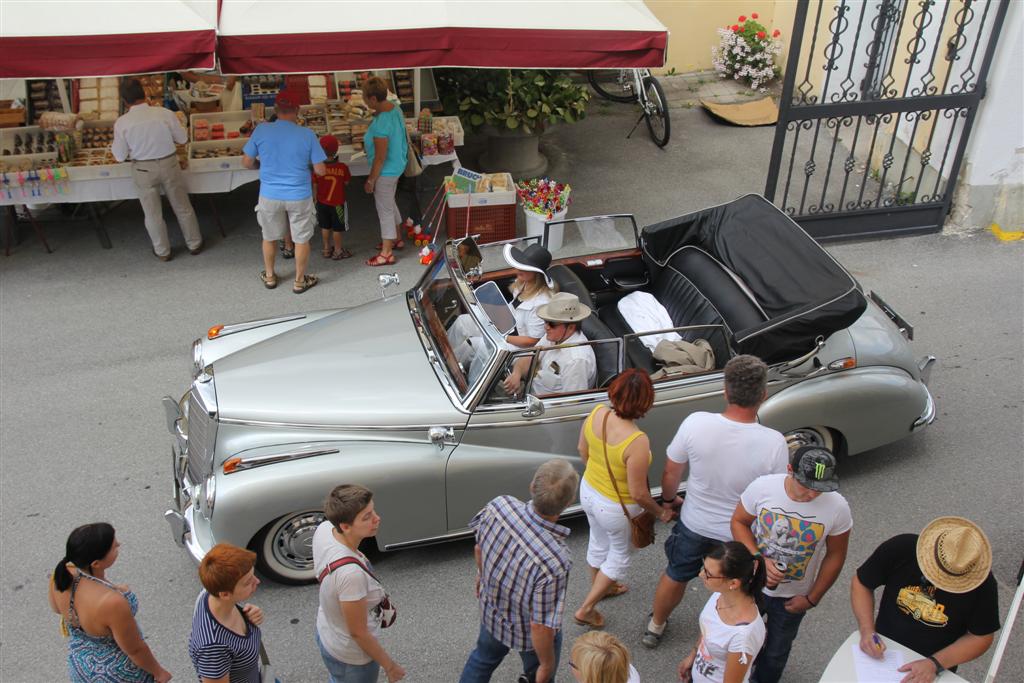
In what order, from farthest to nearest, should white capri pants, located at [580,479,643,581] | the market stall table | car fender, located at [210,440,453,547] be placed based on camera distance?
the market stall table, car fender, located at [210,440,453,547], white capri pants, located at [580,479,643,581]

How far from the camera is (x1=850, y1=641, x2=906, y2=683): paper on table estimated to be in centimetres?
342

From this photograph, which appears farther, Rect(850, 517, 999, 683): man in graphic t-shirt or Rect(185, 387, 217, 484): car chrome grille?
Rect(185, 387, 217, 484): car chrome grille

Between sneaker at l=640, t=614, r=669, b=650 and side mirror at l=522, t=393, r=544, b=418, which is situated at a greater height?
side mirror at l=522, t=393, r=544, b=418

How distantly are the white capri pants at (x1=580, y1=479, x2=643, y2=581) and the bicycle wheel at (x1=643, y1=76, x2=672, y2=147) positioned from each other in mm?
6945

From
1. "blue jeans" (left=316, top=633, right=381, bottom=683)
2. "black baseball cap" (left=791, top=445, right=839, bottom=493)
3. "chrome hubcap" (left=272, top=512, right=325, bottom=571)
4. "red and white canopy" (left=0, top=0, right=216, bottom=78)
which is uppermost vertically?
"red and white canopy" (left=0, top=0, right=216, bottom=78)

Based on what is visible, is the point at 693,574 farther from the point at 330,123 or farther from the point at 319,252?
the point at 330,123

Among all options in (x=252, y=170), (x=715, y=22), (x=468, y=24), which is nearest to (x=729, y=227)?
(x=468, y=24)

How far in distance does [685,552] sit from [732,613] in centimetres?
88

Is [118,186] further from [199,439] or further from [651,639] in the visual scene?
[651,639]

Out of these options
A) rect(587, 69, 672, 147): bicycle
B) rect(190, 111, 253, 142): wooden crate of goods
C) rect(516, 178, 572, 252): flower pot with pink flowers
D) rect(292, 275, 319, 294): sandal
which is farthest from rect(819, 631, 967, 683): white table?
rect(587, 69, 672, 147): bicycle

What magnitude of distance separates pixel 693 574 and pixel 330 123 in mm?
6477

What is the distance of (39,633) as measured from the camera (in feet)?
14.9

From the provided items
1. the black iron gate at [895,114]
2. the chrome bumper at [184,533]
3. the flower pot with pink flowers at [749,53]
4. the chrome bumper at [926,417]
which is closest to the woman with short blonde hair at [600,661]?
the chrome bumper at [184,533]

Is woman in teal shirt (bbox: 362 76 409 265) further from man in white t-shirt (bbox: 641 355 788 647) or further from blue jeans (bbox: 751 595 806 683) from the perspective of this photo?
blue jeans (bbox: 751 595 806 683)
